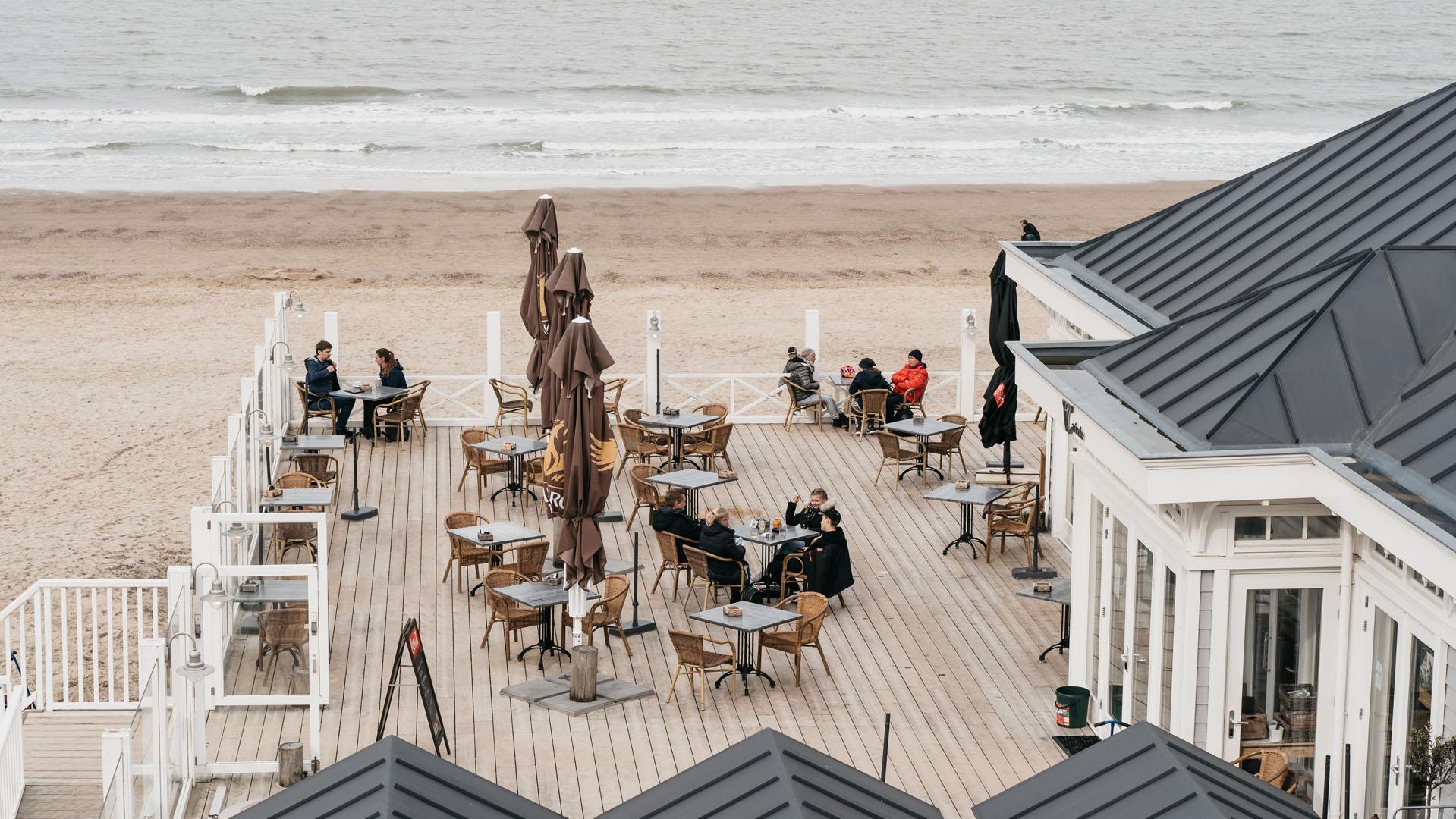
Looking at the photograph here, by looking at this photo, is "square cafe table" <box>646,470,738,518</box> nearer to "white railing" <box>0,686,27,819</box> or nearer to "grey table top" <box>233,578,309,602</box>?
"grey table top" <box>233,578,309,602</box>

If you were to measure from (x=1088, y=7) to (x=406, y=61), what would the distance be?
4485 cm

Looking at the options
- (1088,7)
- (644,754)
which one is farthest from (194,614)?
(1088,7)

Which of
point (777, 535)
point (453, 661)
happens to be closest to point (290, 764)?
point (453, 661)

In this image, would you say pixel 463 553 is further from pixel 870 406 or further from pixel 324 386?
pixel 870 406

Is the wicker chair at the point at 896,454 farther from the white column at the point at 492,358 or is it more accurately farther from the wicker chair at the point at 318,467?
the wicker chair at the point at 318,467

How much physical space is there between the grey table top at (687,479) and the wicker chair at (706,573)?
114 centimetres

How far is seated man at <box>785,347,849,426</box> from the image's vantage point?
65.9 feet

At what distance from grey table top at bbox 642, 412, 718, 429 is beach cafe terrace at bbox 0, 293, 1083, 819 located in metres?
0.91

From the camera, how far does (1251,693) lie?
33.8 feet

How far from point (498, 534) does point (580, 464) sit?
6.63 feet

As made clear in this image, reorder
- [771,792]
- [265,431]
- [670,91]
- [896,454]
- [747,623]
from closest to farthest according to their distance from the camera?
1. [771,792]
2. [747,623]
3. [265,431]
4. [896,454]
5. [670,91]

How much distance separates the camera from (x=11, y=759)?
390 inches

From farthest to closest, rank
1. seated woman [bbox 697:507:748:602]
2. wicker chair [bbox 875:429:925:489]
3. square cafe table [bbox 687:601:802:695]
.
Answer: wicker chair [bbox 875:429:925:489] < seated woman [bbox 697:507:748:602] < square cafe table [bbox 687:601:802:695]

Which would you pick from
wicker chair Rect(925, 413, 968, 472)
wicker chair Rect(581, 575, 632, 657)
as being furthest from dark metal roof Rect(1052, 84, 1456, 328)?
wicker chair Rect(581, 575, 632, 657)
